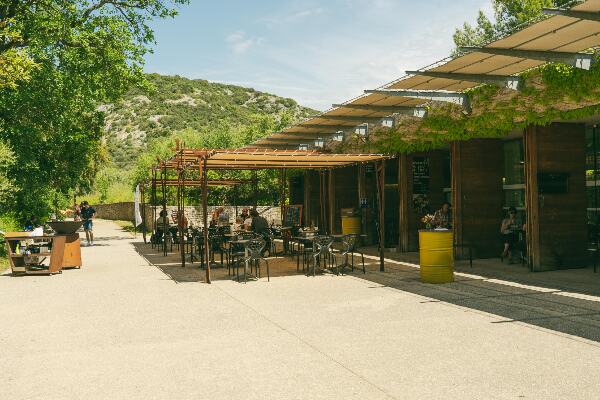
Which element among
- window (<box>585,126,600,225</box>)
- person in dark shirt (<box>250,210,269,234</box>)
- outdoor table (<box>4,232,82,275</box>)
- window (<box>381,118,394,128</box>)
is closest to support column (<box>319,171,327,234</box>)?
window (<box>381,118,394,128</box>)

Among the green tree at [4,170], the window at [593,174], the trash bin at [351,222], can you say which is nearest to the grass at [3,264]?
the green tree at [4,170]

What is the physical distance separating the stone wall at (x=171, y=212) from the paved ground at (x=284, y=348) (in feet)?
35.4

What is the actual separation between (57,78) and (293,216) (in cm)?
889

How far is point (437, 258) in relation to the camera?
9.81m

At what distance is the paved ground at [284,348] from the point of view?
14.4 ft

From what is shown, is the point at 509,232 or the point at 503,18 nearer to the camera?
the point at 509,232

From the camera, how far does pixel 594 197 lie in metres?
12.8

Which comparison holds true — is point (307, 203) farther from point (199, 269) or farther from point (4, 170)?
point (4, 170)

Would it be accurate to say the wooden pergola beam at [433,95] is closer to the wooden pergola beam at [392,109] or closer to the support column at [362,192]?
the wooden pergola beam at [392,109]

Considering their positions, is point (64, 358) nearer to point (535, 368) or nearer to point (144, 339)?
point (144, 339)

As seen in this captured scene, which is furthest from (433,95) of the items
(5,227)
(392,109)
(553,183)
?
(5,227)

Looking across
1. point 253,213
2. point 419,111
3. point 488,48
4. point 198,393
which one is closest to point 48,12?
point 253,213

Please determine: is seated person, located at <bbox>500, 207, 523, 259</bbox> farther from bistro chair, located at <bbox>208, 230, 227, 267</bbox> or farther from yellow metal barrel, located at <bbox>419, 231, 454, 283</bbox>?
bistro chair, located at <bbox>208, 230, 227, 267</bbox>

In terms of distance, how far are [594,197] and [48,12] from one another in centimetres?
1725
